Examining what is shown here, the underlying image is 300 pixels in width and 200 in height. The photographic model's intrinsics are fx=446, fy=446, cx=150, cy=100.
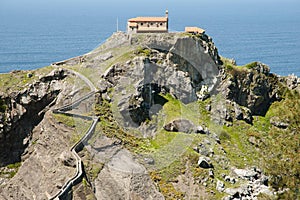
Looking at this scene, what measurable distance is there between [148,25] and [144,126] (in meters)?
15.0

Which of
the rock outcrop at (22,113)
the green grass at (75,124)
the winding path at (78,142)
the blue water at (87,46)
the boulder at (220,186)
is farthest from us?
the blue water at (87,46)

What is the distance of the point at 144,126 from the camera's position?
4806 centimetres

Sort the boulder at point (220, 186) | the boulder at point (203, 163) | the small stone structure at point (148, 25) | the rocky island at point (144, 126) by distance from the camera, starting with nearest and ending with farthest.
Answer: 1. the rocky island at point (144, 126)
2. the boulder at point (220, 186)
3. the boulder at point (203, 163)
4. the small stone structure at point (148, 25)

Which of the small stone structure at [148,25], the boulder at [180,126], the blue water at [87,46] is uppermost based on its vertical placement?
the small stone structure at [148,25]

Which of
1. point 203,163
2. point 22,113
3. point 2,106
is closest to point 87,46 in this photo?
point 22,113

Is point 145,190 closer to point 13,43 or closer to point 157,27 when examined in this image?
point 157,27

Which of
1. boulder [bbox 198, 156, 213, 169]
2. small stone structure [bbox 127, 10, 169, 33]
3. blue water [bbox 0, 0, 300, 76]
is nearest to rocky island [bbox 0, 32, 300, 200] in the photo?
boulder [bbox 198, 156, 213, 169]

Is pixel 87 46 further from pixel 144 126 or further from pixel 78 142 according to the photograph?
pixel 78 142

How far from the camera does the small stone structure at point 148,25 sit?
56.3 meters

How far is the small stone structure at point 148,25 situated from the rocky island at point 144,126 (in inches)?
52.1

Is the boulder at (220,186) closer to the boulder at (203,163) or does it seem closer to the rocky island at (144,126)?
the rocky island at (144,126)

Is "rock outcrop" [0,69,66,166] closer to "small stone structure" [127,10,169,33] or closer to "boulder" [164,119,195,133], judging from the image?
"small stone structure" [127,10,169,33]

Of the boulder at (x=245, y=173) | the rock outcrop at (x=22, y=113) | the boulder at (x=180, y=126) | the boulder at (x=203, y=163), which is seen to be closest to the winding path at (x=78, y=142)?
the rock outcrop at (x=22, y=113)

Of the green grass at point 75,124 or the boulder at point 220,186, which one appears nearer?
the boulder at point 220,186
